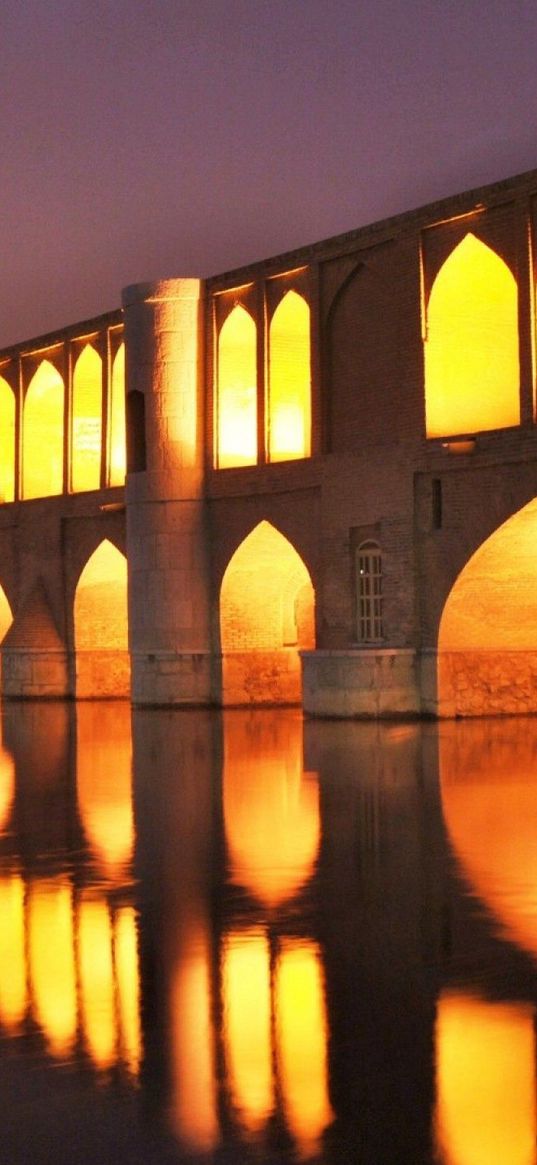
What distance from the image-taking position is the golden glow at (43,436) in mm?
29562

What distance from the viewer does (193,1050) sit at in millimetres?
4512

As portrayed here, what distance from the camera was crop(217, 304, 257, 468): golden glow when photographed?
78.6 ft

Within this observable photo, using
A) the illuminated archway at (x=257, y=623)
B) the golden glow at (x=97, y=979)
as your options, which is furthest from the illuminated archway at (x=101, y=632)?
the golden glow at (x=97, y=979)

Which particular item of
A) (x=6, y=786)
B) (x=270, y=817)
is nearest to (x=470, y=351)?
(x=6, y=786)

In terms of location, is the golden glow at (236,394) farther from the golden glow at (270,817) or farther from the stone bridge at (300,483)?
the golden glow at (270,817)

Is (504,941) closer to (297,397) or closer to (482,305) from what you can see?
(482,305)

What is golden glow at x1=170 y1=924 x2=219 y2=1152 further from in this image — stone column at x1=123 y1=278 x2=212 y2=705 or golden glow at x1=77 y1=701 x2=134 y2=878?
stone column at x1=123 y1=278 x2=212 y2=705

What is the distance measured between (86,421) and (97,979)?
23.4 meters

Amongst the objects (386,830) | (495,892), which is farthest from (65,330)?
(495,892)

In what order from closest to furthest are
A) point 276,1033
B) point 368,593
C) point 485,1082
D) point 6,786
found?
1. point 485,1082
2. point 276,1033
3. point 6,786
4. point 368,593

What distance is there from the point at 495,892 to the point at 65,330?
21875 millimetres

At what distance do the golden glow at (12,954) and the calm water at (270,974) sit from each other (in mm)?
16

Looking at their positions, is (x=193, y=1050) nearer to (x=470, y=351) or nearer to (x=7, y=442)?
(x=470, y=351)

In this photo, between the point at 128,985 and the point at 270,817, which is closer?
the point at 128,985
